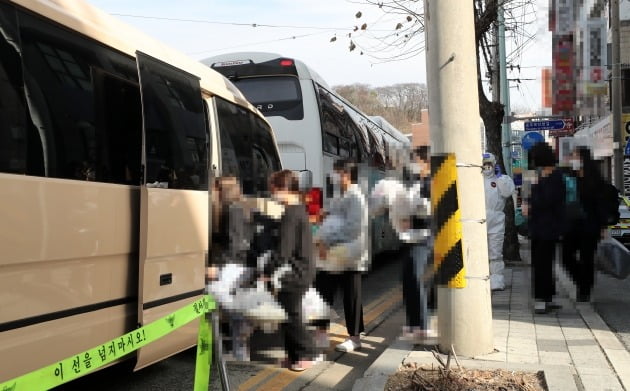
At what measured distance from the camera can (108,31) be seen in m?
4.04

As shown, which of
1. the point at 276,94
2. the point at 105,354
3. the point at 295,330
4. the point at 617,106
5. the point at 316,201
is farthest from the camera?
the point at 617,106

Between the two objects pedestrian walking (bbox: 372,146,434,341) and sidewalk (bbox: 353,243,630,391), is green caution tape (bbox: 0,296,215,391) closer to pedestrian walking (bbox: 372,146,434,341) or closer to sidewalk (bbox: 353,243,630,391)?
sidewalk (bbox: 353,243,630,391)

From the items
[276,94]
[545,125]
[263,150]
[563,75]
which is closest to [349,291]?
[263,150]

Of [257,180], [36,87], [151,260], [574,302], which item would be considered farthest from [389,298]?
[36,87]

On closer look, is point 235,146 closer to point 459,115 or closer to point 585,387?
point 459,115

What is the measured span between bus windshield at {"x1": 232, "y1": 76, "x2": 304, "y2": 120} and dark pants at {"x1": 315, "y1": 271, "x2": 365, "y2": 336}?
4.89 metres

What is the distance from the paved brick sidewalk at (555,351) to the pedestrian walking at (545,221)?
30 centimetres

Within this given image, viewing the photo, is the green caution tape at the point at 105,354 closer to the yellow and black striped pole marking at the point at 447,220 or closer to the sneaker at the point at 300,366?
the sneaker at the point at 300,366

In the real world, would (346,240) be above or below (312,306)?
above

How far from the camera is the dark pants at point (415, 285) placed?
18.7 feet

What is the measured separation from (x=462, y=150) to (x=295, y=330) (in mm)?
1893

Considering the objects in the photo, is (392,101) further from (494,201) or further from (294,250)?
(294,250)

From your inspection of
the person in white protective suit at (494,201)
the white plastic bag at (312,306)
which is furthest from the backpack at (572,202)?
the white plastic bag at (312,306)

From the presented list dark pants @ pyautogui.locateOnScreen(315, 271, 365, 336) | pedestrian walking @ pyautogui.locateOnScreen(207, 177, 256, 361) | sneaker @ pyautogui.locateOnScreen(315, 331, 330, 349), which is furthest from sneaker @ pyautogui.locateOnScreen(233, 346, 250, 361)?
dark pants @ pyautogui.locateOnScreen(315, 271, 365, 336)
